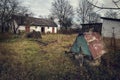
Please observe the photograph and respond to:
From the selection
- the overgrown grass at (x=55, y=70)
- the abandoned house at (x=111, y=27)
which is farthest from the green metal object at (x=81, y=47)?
the abandoned house at (x=111, y=27)

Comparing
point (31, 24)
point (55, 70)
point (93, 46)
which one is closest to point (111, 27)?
point (93, 46)

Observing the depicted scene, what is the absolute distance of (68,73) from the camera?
25.9 feet

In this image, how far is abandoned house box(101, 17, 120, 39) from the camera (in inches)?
879

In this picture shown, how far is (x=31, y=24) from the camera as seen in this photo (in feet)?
140

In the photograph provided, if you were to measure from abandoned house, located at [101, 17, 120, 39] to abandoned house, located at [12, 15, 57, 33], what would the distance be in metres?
20.0

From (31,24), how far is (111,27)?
24.8m

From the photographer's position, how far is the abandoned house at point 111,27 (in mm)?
22328

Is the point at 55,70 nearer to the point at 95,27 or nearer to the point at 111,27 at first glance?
the point at 111,27

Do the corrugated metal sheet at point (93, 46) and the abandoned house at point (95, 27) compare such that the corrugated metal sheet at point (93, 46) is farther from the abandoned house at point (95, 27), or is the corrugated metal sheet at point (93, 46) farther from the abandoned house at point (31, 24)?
the abandoned house at point (31, 24)

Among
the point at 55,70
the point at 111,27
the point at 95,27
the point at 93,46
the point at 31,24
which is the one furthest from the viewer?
the point at 31,24

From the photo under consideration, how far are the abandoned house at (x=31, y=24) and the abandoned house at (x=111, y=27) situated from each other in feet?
65.6

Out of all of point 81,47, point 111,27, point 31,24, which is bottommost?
point 81,47

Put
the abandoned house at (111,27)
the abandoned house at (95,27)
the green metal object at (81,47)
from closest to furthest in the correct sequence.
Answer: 1. the green metal object at (81,47)
2. the abandoned house at (111,27)
3. the abandoned house at (95,27)

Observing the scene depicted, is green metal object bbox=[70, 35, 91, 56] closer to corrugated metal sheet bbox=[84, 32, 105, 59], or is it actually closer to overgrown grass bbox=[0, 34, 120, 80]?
corrugated metal sheet bbox=[84, 32, 105, 59]
